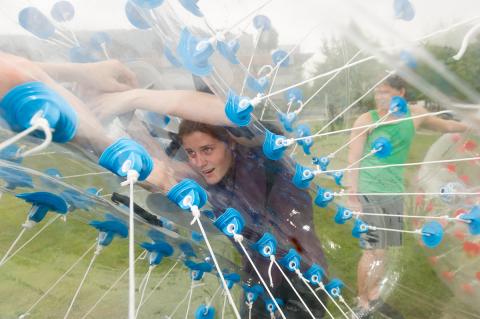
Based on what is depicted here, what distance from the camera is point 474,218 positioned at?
33.9 inches

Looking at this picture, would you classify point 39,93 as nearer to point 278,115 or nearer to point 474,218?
point 278,115

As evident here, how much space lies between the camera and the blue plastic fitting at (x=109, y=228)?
74cm

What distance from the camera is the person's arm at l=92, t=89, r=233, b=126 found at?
60cm

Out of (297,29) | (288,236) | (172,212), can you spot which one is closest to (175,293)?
(288,236)

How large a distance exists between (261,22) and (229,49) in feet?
0.79

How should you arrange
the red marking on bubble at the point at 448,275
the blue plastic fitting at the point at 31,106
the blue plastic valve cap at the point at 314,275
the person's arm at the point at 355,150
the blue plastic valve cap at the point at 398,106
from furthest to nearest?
the red marking on bubble at the point at 448,275 → the person's arm at the point at 355,150 → the blue plastic valve cap at the point at 314,275 → the blue plastic valve cap at the point at 398,106 → the blue plastic fitting at the point at 31,106

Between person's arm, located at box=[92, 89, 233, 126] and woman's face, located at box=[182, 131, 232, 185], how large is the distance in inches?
2.0

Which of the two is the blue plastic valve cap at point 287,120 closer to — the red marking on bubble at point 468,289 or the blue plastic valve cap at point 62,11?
the blue plastic valve cap at point 62,11

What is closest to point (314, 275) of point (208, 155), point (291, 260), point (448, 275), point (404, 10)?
point (291, 260)

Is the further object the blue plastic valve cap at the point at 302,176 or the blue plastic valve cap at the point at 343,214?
the blue plastic valve cap at the point at 343,214

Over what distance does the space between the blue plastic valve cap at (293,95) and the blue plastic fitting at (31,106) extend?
772 millimetres

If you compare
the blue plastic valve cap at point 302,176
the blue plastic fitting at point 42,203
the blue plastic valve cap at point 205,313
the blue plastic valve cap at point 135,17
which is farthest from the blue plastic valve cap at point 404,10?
the blue plastic valve cap at point 205,313

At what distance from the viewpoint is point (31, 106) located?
392mm

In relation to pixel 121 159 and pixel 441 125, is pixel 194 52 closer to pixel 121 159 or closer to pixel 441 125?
pixel 121 159
